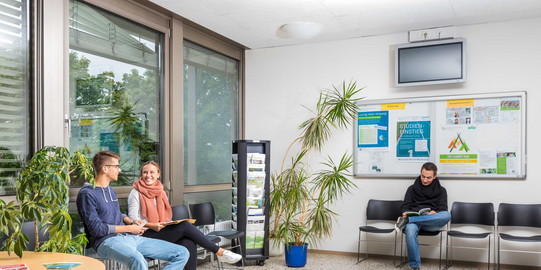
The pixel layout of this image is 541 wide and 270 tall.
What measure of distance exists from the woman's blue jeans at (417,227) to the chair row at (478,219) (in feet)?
0.29

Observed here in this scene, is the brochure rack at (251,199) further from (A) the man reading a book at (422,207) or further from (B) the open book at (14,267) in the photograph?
(B) the open book at (14,267)

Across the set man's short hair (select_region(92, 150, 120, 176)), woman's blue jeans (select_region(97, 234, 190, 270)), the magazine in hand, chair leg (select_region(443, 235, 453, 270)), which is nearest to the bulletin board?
chair leg (select_region(443, 235, 453, 270))

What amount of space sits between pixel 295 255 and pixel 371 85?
2.47 m

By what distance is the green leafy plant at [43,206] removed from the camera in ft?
8.80

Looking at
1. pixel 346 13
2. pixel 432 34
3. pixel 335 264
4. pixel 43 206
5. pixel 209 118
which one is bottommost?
pixel 335 264

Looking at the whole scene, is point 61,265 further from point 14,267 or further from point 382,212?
point 382,212

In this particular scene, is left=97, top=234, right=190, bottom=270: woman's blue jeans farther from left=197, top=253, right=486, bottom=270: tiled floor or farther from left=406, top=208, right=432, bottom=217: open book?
left=406, top=208, right=432, bottom=217: open book

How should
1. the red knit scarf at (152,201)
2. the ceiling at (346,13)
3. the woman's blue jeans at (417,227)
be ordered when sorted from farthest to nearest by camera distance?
the woman's blue jeans at (417,227) < the ceiling at (346,13) < the red knit scarf at (152,201)

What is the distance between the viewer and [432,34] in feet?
19.7

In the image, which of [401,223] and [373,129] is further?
[373,129]

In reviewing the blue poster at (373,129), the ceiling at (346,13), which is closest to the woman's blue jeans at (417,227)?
the blue poster at (373,129)

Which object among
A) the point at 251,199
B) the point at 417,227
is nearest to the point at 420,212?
the point at 417,227

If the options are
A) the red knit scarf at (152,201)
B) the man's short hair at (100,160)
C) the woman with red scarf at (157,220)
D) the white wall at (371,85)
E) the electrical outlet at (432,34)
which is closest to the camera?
the man's short hair at (100,160)

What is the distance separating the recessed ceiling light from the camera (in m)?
5.87
